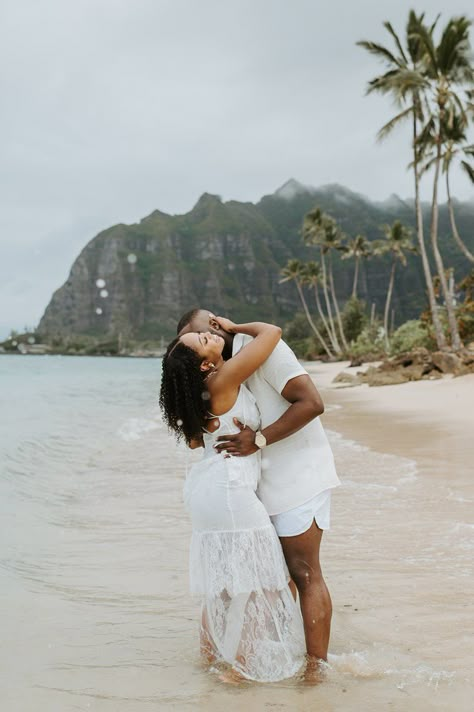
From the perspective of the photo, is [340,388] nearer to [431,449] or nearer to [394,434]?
[394,434]

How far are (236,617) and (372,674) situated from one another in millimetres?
634

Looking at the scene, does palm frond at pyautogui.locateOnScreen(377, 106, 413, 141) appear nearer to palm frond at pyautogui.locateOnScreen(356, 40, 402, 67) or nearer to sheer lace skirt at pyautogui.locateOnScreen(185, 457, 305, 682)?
palm frond at pyautogui.locateOnScreen(356, 40, 402, 67)

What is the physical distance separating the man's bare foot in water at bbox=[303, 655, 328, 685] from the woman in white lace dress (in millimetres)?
40

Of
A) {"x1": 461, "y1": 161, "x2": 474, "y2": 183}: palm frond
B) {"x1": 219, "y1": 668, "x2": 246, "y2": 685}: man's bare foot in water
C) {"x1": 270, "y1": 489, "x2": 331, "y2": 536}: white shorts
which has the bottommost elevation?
{"x1": 219, "y1": 668, "x2": 246, "y2": 685}: man's bare foot in water

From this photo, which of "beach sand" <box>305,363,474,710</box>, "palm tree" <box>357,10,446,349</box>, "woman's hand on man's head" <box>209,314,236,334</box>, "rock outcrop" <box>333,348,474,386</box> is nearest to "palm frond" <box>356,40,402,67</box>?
"palm tree" <box>357,10,446,349</box>

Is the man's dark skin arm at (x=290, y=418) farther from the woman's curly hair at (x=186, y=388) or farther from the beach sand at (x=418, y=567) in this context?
the beach sand at (x=418, y=567)

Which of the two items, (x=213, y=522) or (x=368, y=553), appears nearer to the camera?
(x=213, y=522)

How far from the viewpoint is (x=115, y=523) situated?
19.2ft

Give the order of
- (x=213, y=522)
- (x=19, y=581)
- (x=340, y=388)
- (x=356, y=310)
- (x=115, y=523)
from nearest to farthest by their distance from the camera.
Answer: (x=213, y=522)
(x=19, y=581)
(x=115, y=523)
(x=340, y=388)
(x=356, y=310)

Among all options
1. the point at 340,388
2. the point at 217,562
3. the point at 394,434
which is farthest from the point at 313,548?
the point at 340,388

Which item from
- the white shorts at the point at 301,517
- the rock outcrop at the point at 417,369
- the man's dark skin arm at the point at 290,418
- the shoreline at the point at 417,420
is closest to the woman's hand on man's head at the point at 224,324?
the man's dark skin arm at the point at 290,418

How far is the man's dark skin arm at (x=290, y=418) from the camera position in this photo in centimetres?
255

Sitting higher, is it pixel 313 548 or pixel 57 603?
pixel 313 548

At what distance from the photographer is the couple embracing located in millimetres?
2590
